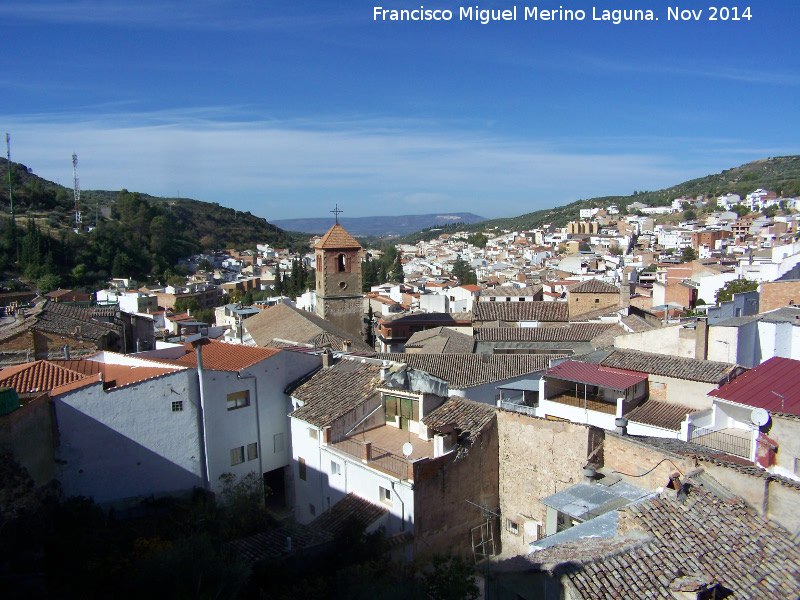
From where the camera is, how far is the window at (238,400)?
1361 cm

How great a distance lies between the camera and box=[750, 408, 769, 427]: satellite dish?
32.0 feet

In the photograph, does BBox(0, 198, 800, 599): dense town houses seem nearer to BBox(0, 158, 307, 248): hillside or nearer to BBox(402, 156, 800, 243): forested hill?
BBox(0, 158, 307, 248): hillside

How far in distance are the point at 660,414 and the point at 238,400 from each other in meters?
9.53

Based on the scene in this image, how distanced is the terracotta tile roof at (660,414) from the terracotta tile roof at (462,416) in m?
3.58

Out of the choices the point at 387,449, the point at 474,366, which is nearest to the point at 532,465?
the point at 387,449

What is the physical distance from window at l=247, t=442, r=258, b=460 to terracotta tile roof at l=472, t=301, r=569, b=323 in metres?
19.2

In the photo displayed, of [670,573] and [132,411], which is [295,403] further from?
[670,573]

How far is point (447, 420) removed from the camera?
1220 centimetres

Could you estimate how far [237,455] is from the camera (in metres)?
13.8

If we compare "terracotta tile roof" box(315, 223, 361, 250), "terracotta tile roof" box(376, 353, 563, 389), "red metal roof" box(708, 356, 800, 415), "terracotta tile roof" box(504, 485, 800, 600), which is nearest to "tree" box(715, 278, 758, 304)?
"terracotta tile roof" box(376, 353, 563, 389)

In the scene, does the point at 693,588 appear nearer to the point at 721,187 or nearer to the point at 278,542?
the point at 278,542

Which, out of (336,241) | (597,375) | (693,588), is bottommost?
(693,588)

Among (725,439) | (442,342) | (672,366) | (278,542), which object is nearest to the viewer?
(278,542)

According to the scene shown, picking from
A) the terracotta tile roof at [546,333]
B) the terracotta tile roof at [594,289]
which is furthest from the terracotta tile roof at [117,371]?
the terracotta tile roof at [594,289]
